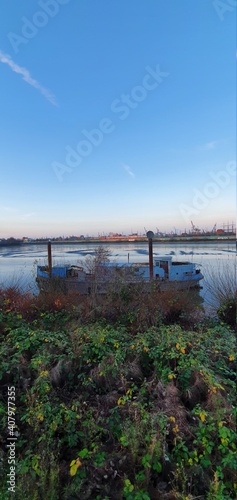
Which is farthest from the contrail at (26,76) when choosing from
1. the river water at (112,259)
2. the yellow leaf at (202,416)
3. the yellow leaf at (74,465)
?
the yellow leaf at (202,416)

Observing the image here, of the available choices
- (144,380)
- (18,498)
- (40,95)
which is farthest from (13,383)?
(40,95)

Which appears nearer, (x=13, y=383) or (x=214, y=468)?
(x=214, y=468)

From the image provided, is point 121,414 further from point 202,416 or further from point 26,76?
point 26,76

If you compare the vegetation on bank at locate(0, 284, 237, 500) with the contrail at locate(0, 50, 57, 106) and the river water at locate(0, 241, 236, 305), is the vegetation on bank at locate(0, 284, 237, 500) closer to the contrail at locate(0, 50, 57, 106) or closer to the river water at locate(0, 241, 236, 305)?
the river water at locate(0, 241, 236, 305)

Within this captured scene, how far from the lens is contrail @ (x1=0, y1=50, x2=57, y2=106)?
19.8 feet

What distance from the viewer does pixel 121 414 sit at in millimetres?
2480

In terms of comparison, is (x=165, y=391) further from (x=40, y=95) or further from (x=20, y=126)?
(x=20, y=126)

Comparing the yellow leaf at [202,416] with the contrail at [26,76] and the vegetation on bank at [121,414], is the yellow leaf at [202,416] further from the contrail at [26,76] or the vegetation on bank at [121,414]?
the contrail at [26,76]

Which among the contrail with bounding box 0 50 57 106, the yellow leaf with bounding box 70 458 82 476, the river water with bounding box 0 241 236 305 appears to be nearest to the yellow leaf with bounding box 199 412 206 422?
the yellow leaf with bounding box 70 458 82 476

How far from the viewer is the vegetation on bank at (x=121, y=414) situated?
1918 mm

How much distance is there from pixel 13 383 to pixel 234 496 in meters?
2.36

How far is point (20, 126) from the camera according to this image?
849 centimetres

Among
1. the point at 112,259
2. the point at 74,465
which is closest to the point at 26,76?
the point at 112,259

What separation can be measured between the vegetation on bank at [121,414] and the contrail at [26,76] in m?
6.09
